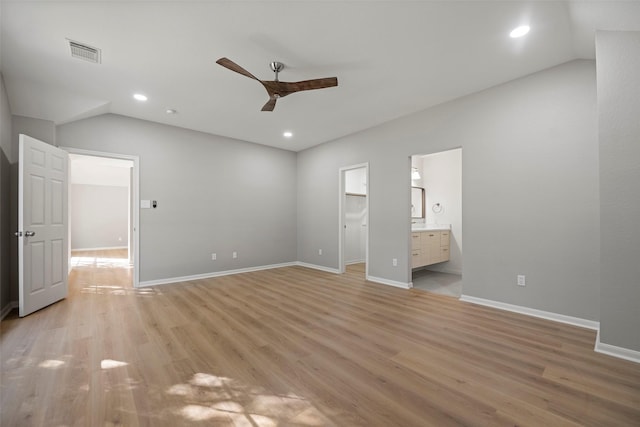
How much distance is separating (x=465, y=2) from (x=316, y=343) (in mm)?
3054

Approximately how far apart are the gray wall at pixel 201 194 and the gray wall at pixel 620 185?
524cm

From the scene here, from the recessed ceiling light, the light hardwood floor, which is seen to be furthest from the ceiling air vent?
the recessed ceiling light

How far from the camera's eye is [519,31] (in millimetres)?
2367

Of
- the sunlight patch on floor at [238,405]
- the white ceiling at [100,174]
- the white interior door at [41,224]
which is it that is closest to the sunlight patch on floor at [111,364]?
the sunlight patch on floor at [238,405]

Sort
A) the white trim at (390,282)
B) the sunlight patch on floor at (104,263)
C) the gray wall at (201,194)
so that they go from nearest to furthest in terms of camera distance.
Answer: the white trim at (390,282), the gray wall at (201,194), the sunlight patch on floor at (104,263)

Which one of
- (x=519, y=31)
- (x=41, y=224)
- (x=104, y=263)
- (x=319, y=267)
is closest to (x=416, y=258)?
(x=319, y=267)

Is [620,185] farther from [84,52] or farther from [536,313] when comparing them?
[84,52]

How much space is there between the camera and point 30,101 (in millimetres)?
3381

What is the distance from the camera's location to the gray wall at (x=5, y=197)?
3.08m

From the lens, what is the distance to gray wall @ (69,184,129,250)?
29.9 feet

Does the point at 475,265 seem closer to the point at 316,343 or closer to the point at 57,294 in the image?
the point at 316,343

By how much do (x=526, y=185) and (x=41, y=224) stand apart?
232 inches

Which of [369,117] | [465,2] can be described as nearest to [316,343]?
[465,2]

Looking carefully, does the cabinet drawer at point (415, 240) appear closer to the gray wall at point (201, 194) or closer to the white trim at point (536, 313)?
the white trim at point (536, 313)
